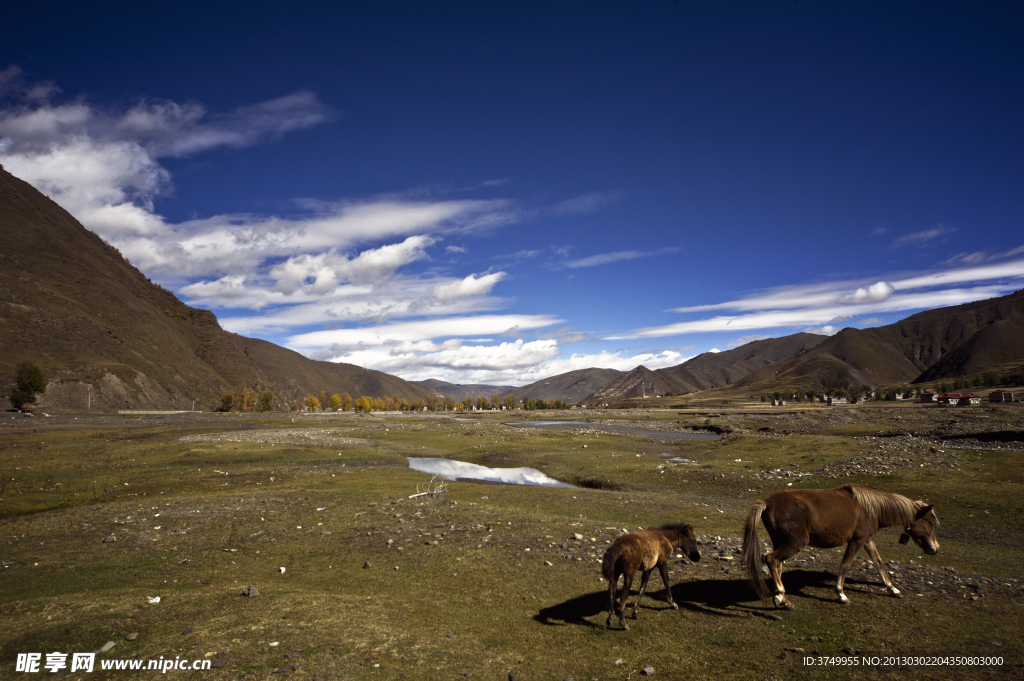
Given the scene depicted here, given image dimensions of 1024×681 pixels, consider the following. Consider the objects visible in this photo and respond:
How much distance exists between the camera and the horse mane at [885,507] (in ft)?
39.2

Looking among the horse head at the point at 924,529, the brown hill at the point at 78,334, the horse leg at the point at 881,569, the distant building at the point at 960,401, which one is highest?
the brown hill at the point at 78,334

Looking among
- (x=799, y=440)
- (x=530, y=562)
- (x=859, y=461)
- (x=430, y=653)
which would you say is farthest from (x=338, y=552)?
(x=799, y=440)

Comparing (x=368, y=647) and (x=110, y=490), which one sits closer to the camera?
(x=368, y=647)

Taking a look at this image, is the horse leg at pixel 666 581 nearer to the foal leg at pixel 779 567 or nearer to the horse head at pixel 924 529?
the foal leg at pixel 779 567

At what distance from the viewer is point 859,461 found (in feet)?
105

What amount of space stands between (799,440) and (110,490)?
188ft

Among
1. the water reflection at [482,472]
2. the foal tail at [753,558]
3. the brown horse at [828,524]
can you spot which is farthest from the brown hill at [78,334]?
the brown horse at [828,524]

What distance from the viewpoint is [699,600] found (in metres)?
11.8

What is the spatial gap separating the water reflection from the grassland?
683 centimetres

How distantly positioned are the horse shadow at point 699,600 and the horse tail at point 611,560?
1.33 m

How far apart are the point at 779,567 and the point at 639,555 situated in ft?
12.4

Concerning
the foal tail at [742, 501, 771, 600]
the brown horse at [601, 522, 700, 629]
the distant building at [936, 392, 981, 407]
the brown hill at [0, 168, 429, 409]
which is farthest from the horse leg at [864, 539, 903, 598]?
the brown hill at [0, 168, 429, 409]

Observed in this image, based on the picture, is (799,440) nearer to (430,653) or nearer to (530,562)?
(530,562)

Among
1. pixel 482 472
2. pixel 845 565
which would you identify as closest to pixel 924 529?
pixel 845 565
